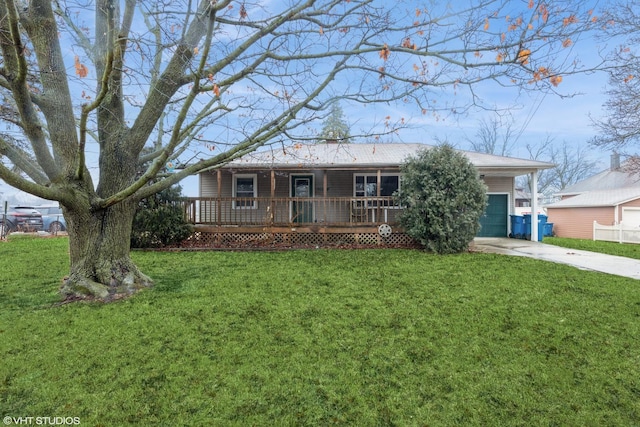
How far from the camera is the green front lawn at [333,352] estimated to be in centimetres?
262

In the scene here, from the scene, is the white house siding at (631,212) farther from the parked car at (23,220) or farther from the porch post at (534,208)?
the parked car at (23,220)

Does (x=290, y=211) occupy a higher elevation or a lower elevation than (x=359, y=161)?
lower

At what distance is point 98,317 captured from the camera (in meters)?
A: 4.38

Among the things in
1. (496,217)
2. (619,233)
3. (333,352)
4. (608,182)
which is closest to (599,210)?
(619,233)

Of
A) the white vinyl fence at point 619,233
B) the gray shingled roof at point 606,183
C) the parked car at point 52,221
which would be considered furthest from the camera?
the gray shingled roof at point 606,183

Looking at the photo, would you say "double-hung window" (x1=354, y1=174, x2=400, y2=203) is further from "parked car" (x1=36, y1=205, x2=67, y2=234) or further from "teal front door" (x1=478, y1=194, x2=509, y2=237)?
"parked car" (x1=36, y1=205, x2=67, y2=234)

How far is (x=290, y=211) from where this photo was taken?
10836 millimetres

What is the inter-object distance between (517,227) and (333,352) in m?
12.4

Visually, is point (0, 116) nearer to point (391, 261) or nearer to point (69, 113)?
point (69, 113)

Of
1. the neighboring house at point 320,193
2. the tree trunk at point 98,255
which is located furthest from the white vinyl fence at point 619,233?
the tree trunk at point 98,255

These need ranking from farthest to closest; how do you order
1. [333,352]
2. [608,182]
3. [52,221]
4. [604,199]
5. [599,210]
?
[608,182] → [604,199] → [599,210] → [52,221] → [333,352]

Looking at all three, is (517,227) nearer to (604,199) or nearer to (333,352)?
(604,199)
